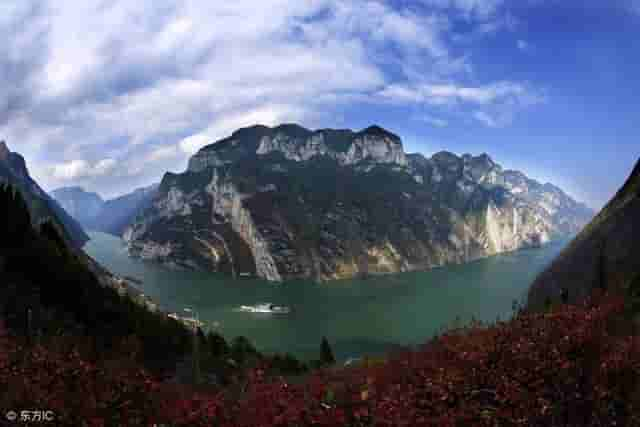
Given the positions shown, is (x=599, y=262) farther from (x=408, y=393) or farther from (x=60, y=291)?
(x=60, y=291)

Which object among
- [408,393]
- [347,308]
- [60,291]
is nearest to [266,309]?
[347,308]

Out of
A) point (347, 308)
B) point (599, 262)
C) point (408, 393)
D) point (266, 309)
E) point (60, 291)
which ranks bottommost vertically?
point (347, 308)

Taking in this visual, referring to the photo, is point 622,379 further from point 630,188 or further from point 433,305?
point 433,305

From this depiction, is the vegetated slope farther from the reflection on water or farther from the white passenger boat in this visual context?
the white passenger boat

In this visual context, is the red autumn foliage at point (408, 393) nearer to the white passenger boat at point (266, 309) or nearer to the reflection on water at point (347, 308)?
the reflection on water at point (347, 308)

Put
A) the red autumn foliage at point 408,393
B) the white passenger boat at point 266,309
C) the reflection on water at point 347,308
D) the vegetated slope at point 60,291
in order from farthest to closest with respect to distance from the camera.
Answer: the white passenger boat at point 266,309 → the reflection on water at point 347,308 → the vegetated slope at point 60,291 → the red autumn foliage at point 408,393

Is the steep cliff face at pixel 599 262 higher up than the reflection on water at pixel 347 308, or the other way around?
the steep cliff face at pixel 599 262

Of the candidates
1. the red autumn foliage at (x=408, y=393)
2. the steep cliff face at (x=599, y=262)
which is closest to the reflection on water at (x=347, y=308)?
the steep cliff face at (x=599, y=262)
